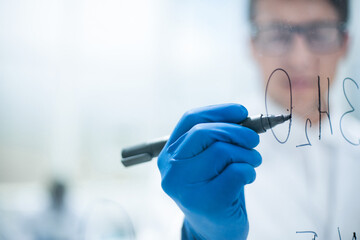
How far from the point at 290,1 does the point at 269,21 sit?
0.15 ft

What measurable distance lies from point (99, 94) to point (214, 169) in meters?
1.25

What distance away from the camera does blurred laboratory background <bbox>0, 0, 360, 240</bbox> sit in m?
0.68

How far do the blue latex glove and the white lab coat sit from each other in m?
0.07

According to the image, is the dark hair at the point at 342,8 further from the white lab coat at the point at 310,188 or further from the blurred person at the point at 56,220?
the blurred person at the point at 56,220

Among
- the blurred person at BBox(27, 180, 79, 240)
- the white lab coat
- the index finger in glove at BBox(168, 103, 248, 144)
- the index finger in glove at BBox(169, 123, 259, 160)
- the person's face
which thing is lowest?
the blurred person at BBox(27, 180, 79, 240)

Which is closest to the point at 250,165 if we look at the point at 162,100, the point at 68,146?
the point at 162,100

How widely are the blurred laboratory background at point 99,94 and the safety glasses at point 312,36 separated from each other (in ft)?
0.28

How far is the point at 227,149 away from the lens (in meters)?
0.38

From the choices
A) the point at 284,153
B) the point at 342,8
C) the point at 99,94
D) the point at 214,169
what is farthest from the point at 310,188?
the point at 99,94

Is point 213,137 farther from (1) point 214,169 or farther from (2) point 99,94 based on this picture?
(2) point 99,94

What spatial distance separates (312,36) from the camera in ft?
1.44

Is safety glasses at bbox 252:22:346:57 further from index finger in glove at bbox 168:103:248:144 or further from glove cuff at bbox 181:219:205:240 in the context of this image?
glove cuff at bbox 181:219:205:240

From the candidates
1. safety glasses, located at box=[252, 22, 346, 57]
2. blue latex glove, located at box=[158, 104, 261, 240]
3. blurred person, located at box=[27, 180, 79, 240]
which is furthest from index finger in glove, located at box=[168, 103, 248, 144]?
blurred person, located at box=[27, 180, 79, 240]

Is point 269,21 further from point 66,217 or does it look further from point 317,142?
point 66,217
